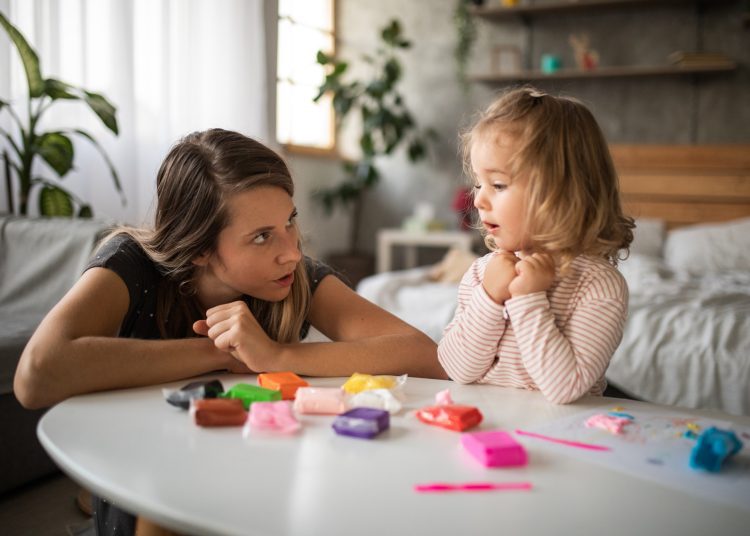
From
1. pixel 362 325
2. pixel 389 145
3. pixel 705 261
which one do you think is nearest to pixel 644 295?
pixel 705 261

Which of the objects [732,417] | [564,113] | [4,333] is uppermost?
[564,113]

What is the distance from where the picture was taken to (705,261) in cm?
358

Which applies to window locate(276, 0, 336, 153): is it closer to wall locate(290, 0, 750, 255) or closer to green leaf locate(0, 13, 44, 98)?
wall locate(290, 0, 750, 255)

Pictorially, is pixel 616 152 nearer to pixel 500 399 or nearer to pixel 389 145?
pixel 389 145

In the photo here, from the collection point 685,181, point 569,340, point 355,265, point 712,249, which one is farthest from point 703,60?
point 569,340

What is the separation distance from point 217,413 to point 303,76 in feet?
14.6

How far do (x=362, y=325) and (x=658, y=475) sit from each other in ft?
2.15

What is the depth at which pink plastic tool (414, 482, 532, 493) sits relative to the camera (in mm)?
628

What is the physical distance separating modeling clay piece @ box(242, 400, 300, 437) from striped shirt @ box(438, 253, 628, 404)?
1.08 ft

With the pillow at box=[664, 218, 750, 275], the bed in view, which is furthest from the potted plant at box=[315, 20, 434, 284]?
the pillow at box=[664, 218, 750, 275]

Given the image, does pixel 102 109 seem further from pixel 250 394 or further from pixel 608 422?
pixel 608 422

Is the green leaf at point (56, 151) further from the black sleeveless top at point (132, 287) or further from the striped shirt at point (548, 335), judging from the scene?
the striped shirt at point (548, 335)

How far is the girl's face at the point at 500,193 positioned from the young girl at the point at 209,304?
25 centimetres

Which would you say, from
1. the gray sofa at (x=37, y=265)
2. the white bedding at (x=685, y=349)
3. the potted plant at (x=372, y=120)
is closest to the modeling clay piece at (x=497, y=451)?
the gray sofa at (x=37, y=265)
